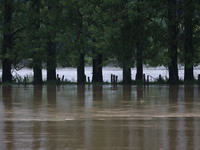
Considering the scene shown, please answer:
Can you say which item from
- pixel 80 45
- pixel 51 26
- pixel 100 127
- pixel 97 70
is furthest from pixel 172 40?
pixel 100 127

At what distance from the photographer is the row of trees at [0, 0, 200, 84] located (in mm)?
50906

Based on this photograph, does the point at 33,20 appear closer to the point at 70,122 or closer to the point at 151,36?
the point at 151,36

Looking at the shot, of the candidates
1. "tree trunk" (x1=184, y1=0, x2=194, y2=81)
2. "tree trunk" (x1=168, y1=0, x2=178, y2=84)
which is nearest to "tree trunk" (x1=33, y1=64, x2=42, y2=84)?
"tree trunk" (x1=168, y1=0, x2=178, y2=84)

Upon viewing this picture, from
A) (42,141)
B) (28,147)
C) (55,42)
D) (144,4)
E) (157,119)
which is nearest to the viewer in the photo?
(28,147)

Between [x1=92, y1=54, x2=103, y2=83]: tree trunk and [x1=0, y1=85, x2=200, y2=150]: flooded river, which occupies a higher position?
[x1=92, y1=54, x2=103, y2=83]: tree trunk

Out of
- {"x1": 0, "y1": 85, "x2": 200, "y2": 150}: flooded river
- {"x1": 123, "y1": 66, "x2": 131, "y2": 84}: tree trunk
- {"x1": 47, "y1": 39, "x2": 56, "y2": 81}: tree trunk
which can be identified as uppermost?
{"x1": 47, "y1": 39, "x2": 56, "y2": 81}: tree trunk

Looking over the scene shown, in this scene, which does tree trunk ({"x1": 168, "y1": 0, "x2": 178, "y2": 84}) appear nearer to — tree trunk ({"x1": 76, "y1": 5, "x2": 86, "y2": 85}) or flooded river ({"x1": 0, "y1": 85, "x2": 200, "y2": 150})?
tree trunk ({"x1": 76, "y1": 5, "x2": 86, "y2": 85})

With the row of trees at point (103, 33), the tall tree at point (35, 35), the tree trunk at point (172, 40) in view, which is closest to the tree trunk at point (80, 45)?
the row of trees at point (103, 33)

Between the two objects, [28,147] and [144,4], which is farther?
[144,4]

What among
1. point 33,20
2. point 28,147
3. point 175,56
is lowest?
point 28,147

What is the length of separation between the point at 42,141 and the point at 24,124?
162 inches

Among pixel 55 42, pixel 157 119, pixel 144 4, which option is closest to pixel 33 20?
pixel 55 42

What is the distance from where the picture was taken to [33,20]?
5347 centimetres

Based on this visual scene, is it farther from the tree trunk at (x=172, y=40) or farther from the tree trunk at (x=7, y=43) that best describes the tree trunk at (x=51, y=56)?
the tree trunk at (x=172, y=40)
